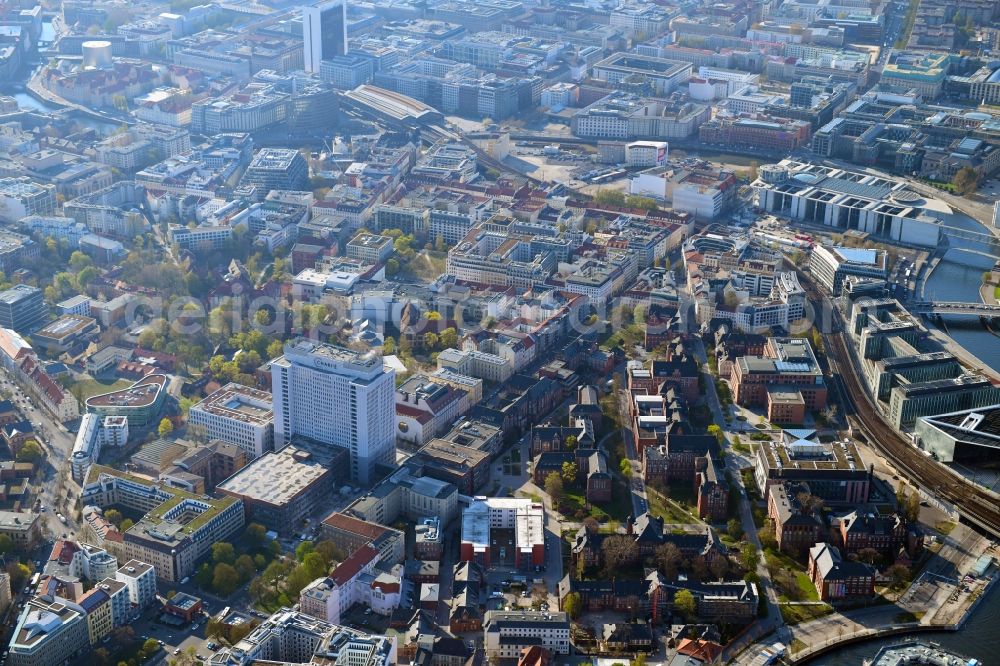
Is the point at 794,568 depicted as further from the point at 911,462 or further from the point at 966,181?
the point at 966,181

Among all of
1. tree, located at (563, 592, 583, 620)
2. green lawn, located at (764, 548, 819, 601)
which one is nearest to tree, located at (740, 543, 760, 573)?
green lawn, located at (764, 548, 819, 601)

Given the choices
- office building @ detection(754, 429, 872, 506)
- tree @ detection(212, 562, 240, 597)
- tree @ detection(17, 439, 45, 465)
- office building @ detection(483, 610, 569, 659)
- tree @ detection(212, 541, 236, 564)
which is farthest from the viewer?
tree @ detection(17, 439, 45, 465)

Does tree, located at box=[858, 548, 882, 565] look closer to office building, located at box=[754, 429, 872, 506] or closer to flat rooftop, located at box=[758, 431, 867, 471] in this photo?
office building, located at box=[754, 429, 872, 506]

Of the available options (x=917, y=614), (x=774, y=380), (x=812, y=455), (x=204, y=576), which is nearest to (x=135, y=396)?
(x=204, y=576)

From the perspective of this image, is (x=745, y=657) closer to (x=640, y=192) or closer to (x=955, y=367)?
(x=955, y=367)

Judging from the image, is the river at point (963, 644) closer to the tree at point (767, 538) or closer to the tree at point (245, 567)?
the tree at point (767, 538)
